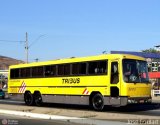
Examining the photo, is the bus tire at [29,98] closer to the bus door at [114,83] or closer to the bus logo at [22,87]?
the bus logo at [22,87]

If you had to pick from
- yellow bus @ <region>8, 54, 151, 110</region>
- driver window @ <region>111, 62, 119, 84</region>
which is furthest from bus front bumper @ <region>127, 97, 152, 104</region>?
driver window @ <region>111, 62, 119, 84</region>

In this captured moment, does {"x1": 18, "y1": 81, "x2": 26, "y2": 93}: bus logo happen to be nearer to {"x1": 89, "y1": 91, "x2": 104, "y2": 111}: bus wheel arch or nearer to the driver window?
{"x1": 89, "y1": 91, "x2": 104, "y2": 111}: bus wheel arch

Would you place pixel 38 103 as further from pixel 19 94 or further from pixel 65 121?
pixel 65 121

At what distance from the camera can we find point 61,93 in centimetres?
2659

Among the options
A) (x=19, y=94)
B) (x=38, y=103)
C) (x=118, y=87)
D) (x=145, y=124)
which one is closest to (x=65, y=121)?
(x=145, y=124)

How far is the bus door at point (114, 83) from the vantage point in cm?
2214

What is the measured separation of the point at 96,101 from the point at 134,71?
2840 millimetres

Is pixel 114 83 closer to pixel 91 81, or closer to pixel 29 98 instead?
pixel 91 81

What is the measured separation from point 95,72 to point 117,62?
185cm

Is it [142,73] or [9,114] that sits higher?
[142,73]

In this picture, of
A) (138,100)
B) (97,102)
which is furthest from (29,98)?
(138,100)

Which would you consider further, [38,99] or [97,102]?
[38,99]

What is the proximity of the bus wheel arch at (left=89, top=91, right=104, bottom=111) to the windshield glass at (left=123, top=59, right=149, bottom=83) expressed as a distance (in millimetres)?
2037

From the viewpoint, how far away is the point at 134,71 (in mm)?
22375
